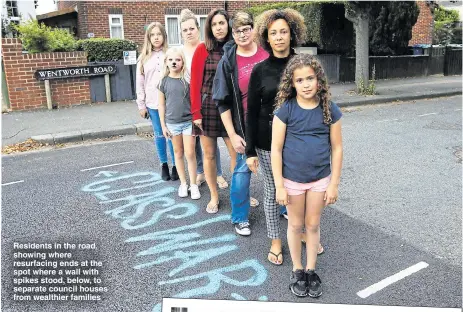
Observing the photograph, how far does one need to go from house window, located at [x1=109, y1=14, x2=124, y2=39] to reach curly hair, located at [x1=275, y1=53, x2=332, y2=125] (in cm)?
1378

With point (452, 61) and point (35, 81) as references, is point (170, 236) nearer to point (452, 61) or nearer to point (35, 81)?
point (35, 81)

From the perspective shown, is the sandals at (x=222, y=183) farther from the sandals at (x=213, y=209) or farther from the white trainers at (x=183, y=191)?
the sandals at (x=213, y=209)

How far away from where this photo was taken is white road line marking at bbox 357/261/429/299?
2768 millimetres

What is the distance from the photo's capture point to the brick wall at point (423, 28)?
62.7 feet

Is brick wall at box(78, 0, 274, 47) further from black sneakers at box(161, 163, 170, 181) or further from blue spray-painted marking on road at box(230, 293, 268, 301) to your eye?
blue spray-painted marking on road at box(230, 293, 268, 301)

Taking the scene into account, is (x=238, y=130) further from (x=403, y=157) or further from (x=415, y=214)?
(x=403, y=157)

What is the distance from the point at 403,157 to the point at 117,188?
3.87 meters

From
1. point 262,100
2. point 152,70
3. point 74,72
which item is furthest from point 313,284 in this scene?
point 74,72

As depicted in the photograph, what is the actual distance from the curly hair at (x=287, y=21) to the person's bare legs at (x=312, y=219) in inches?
42.1

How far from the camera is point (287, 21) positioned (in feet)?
9.31

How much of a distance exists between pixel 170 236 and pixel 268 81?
1.61m

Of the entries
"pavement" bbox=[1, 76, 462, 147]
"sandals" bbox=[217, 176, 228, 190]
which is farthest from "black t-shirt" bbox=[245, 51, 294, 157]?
"pavement" bbox=[1, 76, 462, 147]

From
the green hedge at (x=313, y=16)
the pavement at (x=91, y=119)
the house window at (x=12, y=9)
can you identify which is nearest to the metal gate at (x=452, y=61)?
the pavement at (x=91, y=119)

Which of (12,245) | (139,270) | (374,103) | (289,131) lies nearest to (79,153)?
(12,245)
